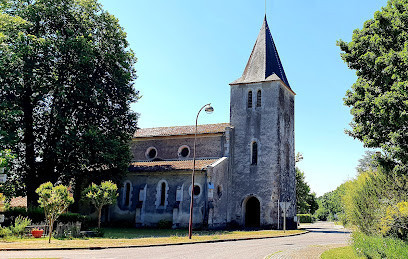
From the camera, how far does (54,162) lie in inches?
1047

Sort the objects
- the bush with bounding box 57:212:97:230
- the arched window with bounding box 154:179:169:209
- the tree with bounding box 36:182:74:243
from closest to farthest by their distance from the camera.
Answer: the tree with bounding box 36:182:74:243 → the bush with bounding box 57:212:97:230 → the arched window with bounding box 154:179:169:209

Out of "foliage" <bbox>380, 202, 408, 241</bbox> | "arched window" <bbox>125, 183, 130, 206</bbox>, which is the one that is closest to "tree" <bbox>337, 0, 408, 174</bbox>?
"foliage" <bbox>380, 202, 408, 241</bbox>

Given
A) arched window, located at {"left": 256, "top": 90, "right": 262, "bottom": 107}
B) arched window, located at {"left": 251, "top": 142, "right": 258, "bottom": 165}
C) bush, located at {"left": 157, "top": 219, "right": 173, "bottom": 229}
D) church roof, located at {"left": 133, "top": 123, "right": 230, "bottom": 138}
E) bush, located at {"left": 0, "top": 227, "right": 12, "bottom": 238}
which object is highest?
arched window, located at {"left": 256, "top": 90, "right": 262, "bottom": 107}

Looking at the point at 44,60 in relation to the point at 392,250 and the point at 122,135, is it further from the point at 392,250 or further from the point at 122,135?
the point at 392,250

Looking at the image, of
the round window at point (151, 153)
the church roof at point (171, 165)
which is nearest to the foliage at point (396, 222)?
the church roof at point (171, 165)

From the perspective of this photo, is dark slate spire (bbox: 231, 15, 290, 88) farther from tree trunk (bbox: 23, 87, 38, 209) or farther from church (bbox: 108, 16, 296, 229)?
tree trunk (bbox: 23, 87, 38, 209)

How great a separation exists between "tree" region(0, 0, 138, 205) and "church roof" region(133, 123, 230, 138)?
7637 mm

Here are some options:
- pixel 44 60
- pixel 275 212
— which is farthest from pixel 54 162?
pixel 275 212

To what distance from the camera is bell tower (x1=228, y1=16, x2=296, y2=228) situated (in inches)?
1294

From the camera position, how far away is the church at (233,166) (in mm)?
30703

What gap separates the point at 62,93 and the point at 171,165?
467 inches

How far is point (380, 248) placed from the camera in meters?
11.7

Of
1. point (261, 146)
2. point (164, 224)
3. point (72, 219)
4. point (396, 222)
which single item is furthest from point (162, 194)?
point (396, 222)

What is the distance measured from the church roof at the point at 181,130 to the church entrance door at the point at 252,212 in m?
7.73
